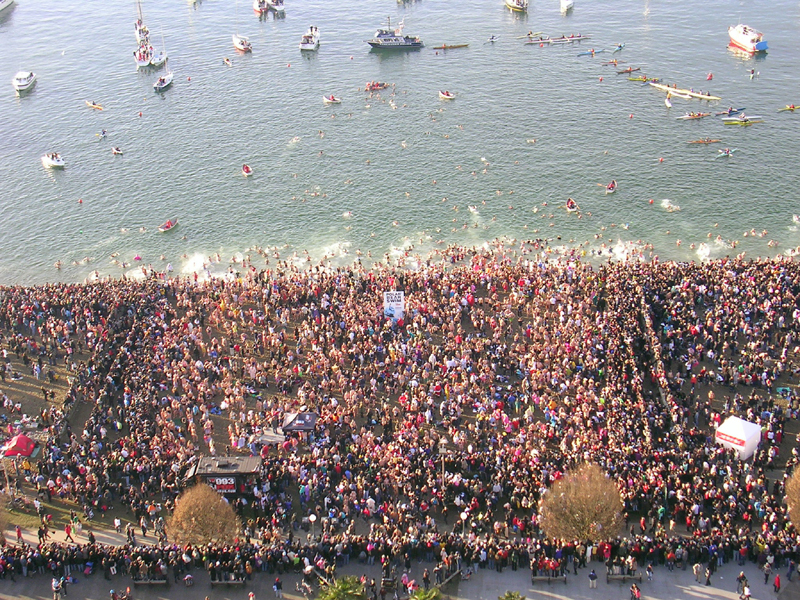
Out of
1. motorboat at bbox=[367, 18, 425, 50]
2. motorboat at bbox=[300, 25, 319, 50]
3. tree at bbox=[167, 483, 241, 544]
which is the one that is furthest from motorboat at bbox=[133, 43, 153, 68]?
tree at bbox=[167, 483, 241, 544]

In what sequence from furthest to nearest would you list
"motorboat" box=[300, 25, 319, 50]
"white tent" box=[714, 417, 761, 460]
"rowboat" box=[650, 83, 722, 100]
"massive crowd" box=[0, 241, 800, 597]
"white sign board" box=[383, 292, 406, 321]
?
"motorboat" box=[300, 25, 319, 50], "rowboat" box=[650, 83, 722, 100], "white sign board" box=[383, 292, 406, 321], "white tent" box=[714, 417, 761, 460], "massive crowd" box=[0, 241, 800, 597]

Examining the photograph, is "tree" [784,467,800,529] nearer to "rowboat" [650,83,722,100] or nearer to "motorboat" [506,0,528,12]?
"rowboat" [650,83,722,100]

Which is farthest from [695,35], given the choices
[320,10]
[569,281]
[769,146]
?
[569,281]

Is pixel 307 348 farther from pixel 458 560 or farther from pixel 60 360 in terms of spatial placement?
pixel 458 560

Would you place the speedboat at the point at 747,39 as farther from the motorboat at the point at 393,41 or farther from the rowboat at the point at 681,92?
the motorboat at the point at 393,41

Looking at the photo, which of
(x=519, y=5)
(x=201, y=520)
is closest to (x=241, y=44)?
(x=519, y=5)
